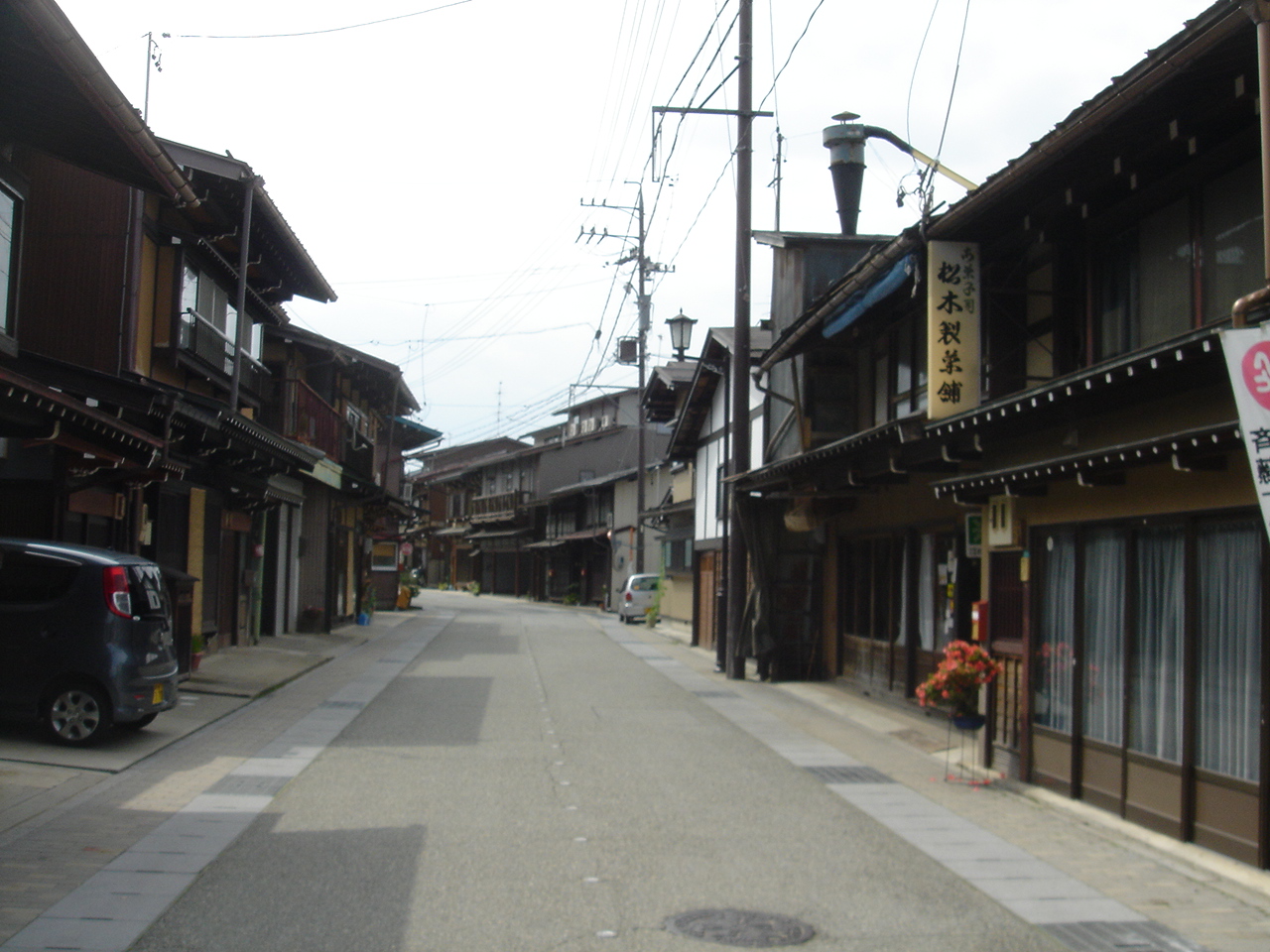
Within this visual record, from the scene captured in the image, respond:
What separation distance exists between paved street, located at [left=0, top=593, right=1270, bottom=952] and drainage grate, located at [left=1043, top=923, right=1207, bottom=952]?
21mm

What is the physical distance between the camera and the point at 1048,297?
37.4ft

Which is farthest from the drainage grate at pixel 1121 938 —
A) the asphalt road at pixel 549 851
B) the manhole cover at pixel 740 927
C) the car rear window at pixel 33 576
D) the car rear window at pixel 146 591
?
the car rear window at pixel 33 576

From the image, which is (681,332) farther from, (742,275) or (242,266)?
(242,266)

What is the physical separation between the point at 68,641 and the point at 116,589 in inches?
23.9

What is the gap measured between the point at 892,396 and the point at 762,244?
230 inches

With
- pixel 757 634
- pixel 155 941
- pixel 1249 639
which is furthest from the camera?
pixel 757 634

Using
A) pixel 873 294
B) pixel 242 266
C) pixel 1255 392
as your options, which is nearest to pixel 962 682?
pixel 873 294

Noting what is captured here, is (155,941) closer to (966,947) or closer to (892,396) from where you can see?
(966,947)

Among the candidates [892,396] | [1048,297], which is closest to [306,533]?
[892,396]

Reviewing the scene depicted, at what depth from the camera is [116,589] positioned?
34.6 ft

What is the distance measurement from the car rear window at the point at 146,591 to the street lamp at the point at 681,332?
590 inches

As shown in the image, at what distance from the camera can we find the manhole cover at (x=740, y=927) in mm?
5801

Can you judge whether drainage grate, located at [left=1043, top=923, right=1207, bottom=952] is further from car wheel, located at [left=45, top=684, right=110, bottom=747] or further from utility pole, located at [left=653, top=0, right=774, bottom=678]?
utility pole, located at [left=653, top=0, right=774, bottom=678]

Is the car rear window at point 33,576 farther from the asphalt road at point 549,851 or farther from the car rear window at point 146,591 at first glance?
the asphalt road at point 549,851
